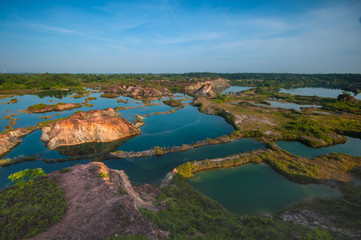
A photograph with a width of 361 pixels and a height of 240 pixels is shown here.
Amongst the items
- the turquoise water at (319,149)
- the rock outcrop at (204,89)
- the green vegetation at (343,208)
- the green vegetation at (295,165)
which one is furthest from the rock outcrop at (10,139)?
the rock outcrop at (204,89)

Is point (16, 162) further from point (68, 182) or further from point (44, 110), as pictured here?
point (44, 110)

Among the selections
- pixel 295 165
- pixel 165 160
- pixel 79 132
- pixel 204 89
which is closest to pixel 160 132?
pixel 165 160

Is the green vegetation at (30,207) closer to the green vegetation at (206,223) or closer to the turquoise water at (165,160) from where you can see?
the green vegetation at (206,223)

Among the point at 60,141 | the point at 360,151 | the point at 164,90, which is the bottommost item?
the point at 360,151

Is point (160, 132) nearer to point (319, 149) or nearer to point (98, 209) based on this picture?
point (98, 209)

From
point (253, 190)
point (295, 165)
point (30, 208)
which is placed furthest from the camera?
point (295, 165)

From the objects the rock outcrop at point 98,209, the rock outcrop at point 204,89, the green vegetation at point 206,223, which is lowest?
the green vegetation at point 206,223

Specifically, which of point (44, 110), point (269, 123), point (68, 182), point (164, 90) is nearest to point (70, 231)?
point (68, 182)
